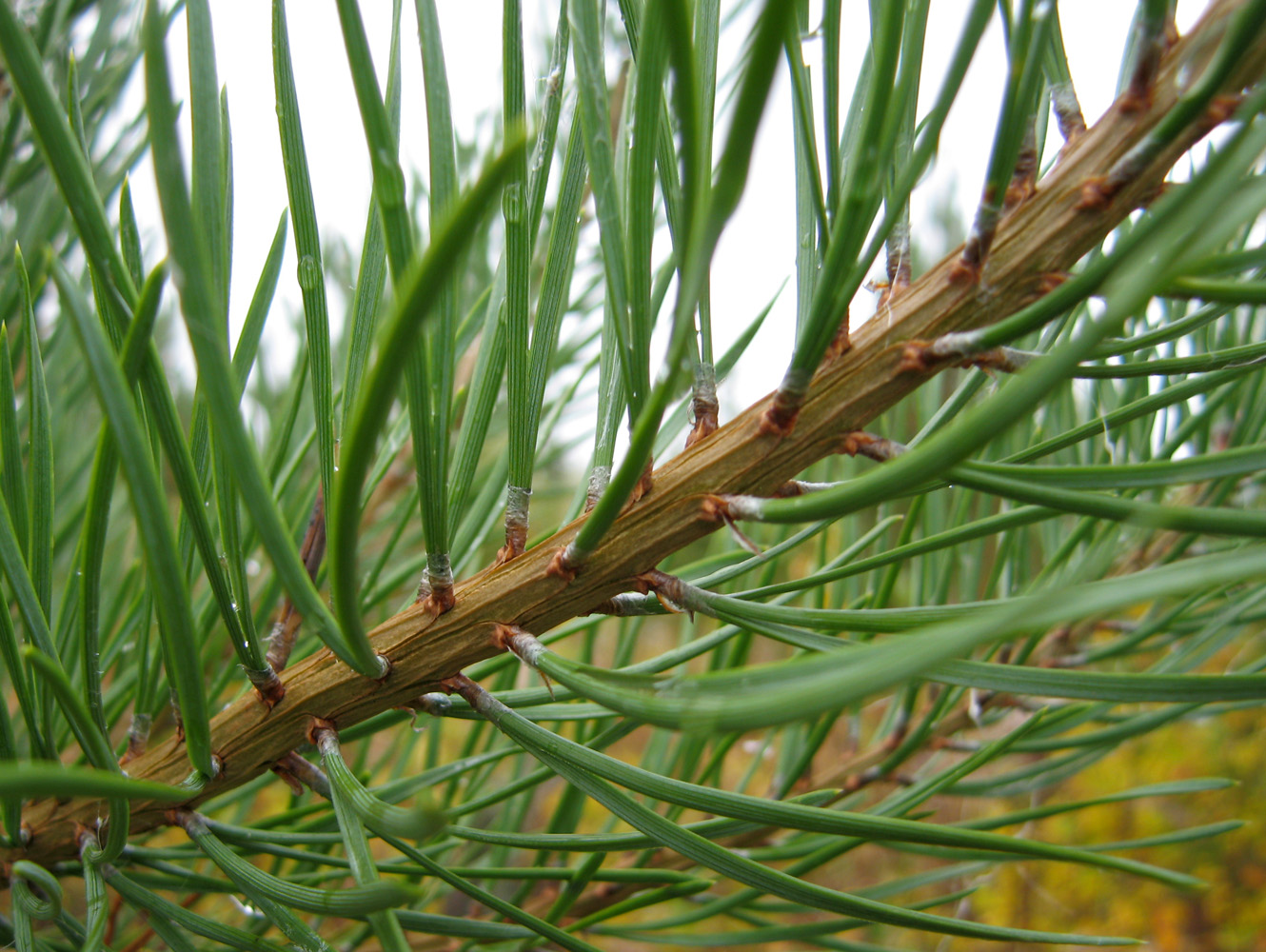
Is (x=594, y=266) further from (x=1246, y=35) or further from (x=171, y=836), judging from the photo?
(x=171, y=836)

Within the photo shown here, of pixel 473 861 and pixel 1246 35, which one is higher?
pixel 1246 35

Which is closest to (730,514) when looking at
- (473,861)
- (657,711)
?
(657,711)

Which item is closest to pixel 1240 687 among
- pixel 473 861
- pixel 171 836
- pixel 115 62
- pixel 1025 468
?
pixel 1025 468

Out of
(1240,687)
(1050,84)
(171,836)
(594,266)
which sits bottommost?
(171,836)

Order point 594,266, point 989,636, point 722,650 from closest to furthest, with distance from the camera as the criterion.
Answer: point 989,636, point 722,650, point 594,266

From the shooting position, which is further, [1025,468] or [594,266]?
[594,266]

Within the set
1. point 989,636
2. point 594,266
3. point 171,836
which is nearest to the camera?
point 989,636
